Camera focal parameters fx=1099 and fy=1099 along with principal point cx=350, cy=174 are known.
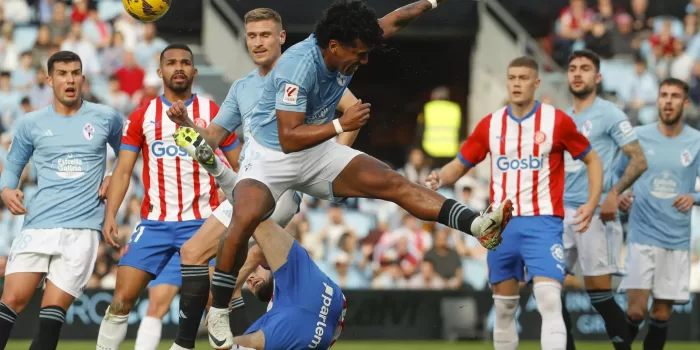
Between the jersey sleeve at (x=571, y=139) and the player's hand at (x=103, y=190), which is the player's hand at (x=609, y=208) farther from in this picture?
the player's hand at (x=103, y=190)

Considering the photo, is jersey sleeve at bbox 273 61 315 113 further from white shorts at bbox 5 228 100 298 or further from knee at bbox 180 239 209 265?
white shorts at bbox 5 228 100 298

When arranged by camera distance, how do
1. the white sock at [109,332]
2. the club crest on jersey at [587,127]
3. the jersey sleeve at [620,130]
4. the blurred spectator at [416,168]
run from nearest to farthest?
the white sock at [109,332] < the jersey sleeve at [620,130] < the club crest on jersey at [587,127] < the blurred spectator at [416,168]

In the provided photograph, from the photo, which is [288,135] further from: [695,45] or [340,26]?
[695,45]

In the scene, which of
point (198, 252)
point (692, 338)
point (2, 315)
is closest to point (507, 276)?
point (198, 252)

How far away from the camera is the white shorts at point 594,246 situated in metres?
9.59

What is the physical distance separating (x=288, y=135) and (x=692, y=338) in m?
8.45

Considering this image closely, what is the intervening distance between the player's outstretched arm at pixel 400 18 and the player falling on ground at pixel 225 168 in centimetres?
89

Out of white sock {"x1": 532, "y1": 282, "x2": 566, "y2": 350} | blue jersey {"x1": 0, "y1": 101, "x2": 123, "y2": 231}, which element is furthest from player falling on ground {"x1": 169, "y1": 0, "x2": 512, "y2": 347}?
white sock {"x1": 532, "y1": 282, "x2": 566, "y2": 350}

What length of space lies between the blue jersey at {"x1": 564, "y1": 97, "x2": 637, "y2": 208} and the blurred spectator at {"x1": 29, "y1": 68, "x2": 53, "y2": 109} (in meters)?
9.28

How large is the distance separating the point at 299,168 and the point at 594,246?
3.54 meters

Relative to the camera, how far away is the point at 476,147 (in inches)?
352

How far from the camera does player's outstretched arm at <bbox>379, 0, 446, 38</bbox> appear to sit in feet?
25.1

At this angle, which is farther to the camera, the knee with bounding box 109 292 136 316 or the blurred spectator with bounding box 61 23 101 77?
the blurred spectator with bounding box 61 23 101 77

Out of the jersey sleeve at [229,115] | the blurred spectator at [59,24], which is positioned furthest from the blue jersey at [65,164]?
the blurred spectator at [59,24]
